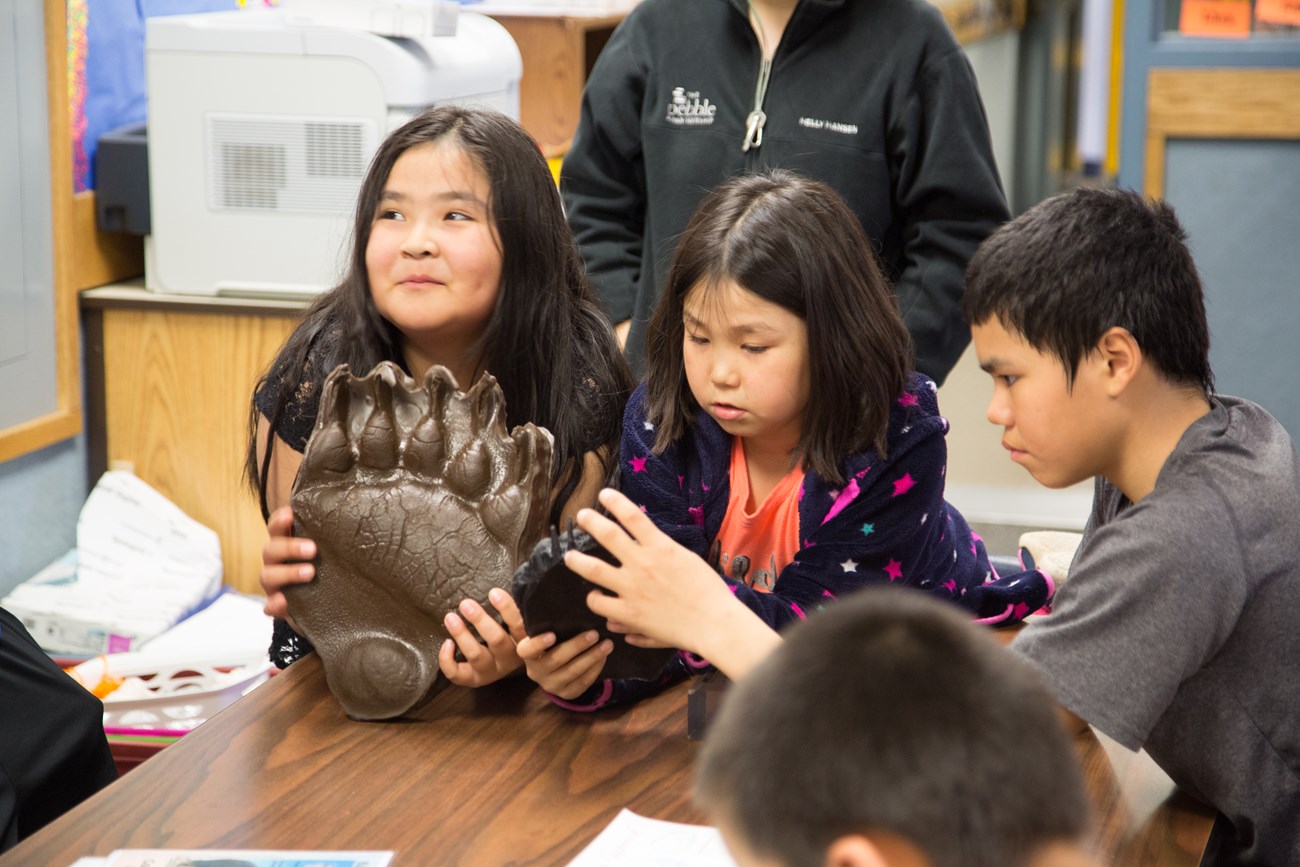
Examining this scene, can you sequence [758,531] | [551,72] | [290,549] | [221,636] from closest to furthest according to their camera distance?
1. [290,549]
2. [758,531]
3. [221,636]
4. [551,72]

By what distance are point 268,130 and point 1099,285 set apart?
1.74 m

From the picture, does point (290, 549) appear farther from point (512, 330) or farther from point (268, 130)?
point (268, 130)

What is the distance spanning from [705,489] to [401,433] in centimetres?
35

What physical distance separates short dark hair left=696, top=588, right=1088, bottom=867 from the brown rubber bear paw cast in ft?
2.16

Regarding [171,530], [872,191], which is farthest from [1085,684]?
[171,530]

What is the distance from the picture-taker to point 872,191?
204 centimetres

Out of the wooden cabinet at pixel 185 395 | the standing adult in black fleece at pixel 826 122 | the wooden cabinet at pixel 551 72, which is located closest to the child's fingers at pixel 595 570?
the standing adult in black fleece at pixel 826 122

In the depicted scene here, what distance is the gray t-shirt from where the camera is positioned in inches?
44.0

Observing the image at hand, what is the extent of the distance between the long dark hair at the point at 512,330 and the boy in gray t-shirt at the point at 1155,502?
0.46 metres

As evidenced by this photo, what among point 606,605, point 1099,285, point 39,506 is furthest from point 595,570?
point 39,506

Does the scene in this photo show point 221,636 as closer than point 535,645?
No

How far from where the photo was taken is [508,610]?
4.16ft

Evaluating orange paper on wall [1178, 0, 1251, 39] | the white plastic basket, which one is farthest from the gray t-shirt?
orange paper on wall [1178, 0, 1251, 39]

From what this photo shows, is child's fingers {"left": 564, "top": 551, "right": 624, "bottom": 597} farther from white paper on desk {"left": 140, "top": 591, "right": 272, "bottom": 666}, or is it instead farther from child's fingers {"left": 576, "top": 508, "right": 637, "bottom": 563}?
white paper on desk {"left": 140, "top": 591, "right": 272, "bottom": 666}
